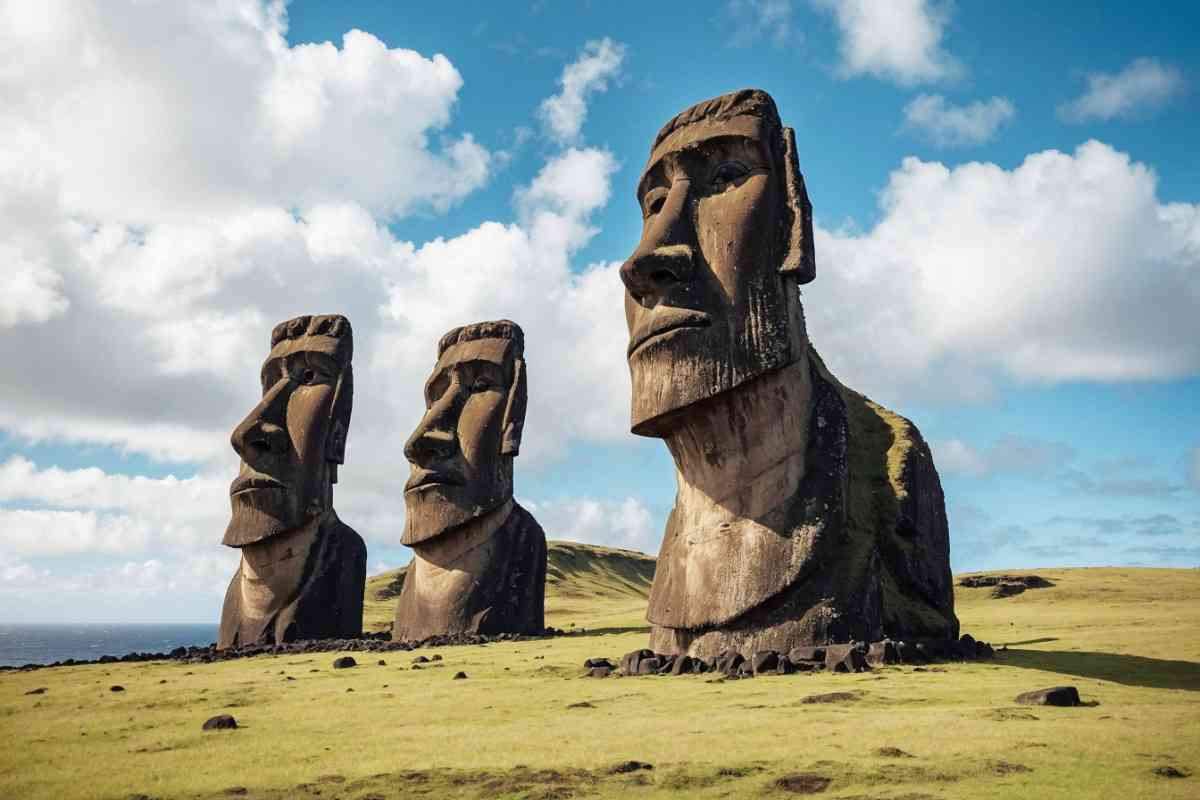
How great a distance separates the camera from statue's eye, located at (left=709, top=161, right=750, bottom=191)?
13648mm

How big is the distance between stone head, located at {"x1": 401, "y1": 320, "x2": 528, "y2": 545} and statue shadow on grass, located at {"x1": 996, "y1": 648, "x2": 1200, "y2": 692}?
11.3 metres

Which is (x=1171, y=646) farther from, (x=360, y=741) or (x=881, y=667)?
(x=360, y=741)

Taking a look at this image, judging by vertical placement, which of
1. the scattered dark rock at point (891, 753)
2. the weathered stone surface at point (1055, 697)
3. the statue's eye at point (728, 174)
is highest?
the statue's eye at point (728, 174)

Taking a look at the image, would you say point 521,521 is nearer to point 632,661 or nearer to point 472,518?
point 472,518

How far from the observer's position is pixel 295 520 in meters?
22.6

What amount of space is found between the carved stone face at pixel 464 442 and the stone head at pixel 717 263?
9255 millimetres

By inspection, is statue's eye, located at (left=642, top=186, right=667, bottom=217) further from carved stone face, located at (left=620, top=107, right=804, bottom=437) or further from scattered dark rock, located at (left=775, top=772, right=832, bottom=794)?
scattered dark rock, located at (left=775, top=772, right=832, bottom=794)

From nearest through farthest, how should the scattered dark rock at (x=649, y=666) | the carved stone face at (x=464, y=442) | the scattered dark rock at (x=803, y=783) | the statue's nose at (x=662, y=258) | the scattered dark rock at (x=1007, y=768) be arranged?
the scattered dark rock at (x=803, y=783)
the scattered dark rock at (x=1007, y=768)
the scattered dark rock at (x=649, y=666)
the statue's nose at (x=662, y=258)
the carved stone face at (x=464, y=442)

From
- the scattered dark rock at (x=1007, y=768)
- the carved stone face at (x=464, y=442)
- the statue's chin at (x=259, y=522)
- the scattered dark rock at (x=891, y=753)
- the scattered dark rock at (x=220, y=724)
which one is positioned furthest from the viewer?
the statue's chin at (x=259, y=522)

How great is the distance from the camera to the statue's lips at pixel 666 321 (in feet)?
42.0

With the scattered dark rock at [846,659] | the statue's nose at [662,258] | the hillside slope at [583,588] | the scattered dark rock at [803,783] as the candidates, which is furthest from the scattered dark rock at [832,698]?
the hillside slope at [583,588]

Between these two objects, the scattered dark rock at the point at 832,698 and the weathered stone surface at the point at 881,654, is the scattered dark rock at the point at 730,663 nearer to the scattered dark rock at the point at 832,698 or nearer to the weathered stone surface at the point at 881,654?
the weathered stone surface at the point at 881,654

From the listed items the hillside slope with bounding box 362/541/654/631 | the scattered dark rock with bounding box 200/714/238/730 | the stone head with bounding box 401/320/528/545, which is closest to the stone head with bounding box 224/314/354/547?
the stone head with bounding box 401/320/528/545

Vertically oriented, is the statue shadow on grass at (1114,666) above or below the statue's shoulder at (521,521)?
below
